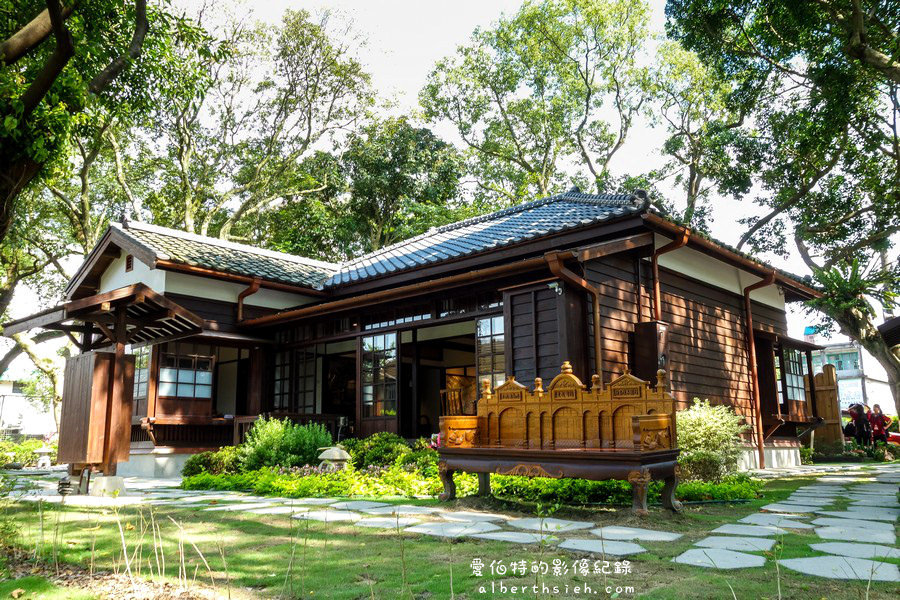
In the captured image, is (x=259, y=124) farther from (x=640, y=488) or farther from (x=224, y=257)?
(x=640, y=488)

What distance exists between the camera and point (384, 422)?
1018 cm

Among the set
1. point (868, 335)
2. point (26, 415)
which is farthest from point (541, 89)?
point (26, 415)

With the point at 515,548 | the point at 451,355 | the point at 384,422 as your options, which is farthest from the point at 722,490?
the point at 451,355

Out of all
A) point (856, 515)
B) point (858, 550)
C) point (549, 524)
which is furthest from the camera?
point (856, 515)

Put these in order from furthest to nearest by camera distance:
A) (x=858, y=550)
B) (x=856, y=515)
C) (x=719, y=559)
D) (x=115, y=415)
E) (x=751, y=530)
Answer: (x=115, y=415) → (x=856, y=515) → (x=751, y=530) → (x=858, y=550) → (x=719, y=559)

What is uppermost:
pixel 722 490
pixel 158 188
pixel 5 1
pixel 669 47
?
pixel 669 47

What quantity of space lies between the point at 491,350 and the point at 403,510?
3.64 metres

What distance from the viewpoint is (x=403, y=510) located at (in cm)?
544

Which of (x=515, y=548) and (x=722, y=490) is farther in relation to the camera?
(x=722, y=490)

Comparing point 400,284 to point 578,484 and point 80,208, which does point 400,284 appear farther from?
point 80,208

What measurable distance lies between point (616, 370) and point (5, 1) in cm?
759

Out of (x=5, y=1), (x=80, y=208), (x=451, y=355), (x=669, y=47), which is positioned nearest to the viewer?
(x=5, y=1)

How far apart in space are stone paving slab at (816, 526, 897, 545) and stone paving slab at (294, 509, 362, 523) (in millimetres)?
3313

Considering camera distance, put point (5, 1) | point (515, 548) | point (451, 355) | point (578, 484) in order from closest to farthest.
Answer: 1. point (515, 548)
2. point (5, 1)
3. point (578, 484)
4. point (451, 355)
